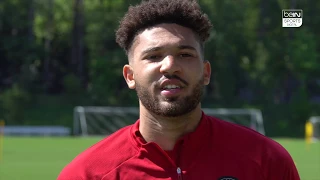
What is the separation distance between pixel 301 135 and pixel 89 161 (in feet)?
141

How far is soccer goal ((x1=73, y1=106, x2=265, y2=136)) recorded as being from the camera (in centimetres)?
3894

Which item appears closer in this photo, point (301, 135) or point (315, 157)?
point (315, 157)

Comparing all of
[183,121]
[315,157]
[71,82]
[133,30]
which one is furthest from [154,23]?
[71,82]

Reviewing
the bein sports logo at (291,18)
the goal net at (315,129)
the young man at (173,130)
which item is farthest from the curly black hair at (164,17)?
the goal net at (315,129)

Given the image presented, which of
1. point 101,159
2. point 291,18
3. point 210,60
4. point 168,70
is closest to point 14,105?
point 210,60

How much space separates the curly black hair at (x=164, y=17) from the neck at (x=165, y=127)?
37cm

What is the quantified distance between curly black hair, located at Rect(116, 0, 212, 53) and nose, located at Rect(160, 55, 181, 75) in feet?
0.69

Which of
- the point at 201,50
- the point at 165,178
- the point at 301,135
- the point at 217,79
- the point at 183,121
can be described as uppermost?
the point at 201,50

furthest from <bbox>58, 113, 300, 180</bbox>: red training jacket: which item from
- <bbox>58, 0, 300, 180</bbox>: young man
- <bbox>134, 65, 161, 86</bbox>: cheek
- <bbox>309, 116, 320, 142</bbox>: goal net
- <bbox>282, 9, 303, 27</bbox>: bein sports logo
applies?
<bbox>309, 116, 320, 142</bbox>: goal net

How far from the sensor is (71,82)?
48250 millimetres

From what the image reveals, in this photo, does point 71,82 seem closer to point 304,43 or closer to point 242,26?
point 242,26

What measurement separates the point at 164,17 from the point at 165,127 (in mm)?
538

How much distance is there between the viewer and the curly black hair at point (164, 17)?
3.72 metres

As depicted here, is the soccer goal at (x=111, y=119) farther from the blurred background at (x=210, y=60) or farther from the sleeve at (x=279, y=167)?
the sleeve at (x=279, y=167)
